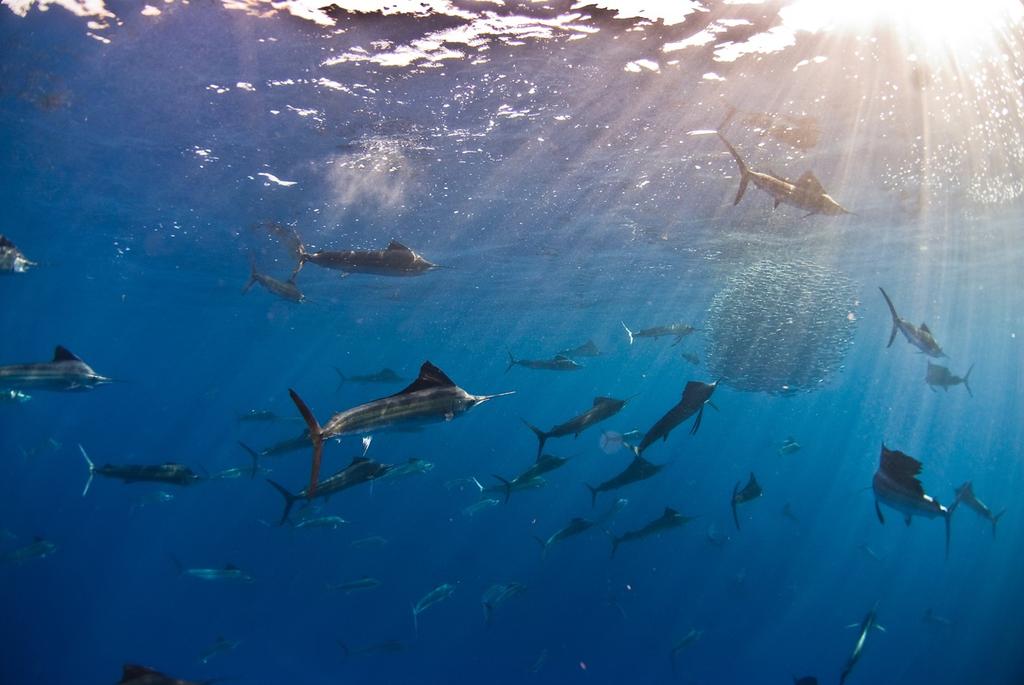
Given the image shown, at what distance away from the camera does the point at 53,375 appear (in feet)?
22.0

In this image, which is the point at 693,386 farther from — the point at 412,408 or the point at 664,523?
the point at 664,523

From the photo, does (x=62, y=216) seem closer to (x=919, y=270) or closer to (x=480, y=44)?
(x=480, y=44)

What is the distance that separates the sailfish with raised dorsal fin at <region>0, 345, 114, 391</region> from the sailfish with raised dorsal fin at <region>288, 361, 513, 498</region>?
3884 millimetres

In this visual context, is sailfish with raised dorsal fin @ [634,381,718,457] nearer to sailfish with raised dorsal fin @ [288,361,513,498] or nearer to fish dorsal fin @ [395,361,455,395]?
sailfish with raised dorsal fin @ [288,361,513,498]

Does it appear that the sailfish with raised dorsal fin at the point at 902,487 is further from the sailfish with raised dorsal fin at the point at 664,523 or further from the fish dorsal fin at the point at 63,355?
the fish dorsal fin at the point at 63,355

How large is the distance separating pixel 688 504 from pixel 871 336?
29.1 meters

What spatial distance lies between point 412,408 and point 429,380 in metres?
0.30

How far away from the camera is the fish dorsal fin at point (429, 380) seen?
4969 millimetres

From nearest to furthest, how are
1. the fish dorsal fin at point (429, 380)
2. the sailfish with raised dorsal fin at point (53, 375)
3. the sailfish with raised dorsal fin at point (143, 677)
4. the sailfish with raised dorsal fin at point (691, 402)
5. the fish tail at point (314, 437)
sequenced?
1. the fish tail at point (314, 437)
2. the sailfish with raised dorsal fin at point (143, 677)
3. the fish dorsal fin at point (429, 380)
4. the sailfish with raised dorsal fin at point (691, 402)
5. the sailfish with raised dorsal fin at point (53, 375)

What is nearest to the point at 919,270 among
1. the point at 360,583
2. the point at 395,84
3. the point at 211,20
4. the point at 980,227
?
the point at 980,227

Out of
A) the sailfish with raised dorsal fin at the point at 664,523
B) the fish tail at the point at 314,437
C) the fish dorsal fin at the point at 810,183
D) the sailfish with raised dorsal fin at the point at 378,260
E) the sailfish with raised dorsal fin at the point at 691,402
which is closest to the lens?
the fish tail at the point at 314,437

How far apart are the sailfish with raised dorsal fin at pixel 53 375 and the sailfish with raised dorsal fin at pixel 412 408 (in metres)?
3.88

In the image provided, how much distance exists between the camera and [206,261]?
27.2 m

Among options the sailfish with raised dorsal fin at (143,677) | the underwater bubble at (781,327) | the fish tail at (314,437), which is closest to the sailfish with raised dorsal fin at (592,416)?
the fish tail at (314,437)
